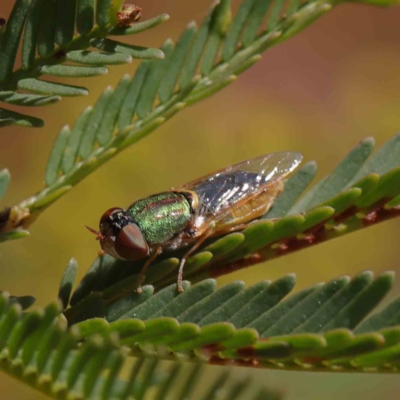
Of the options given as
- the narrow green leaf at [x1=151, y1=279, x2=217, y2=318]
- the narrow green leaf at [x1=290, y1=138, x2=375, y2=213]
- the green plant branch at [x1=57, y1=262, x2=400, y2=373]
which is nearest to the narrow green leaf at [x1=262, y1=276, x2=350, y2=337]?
the green plant branch at [x1=57, y1=262, x2=400, y2=373]

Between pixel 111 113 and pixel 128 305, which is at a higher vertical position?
pixel 111 113

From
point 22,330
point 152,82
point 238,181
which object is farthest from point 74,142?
point 238,181

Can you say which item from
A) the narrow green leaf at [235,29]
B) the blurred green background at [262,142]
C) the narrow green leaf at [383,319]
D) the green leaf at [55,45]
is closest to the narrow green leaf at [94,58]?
the green leaf at [55,45]

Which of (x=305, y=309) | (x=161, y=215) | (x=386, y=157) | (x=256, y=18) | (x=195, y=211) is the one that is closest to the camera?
(x=305, y=309)

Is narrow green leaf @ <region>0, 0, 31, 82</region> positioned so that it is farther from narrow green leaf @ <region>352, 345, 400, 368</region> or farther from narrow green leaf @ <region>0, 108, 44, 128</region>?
narrow green leaf @ <region>352, 345, 400, 368</region>

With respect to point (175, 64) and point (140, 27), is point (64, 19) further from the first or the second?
point (175, 64)

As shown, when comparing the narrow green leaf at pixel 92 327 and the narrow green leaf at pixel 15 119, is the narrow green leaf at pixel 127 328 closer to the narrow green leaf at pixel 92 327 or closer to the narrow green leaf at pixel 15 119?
the narrow green leaf at pixel 92 327
